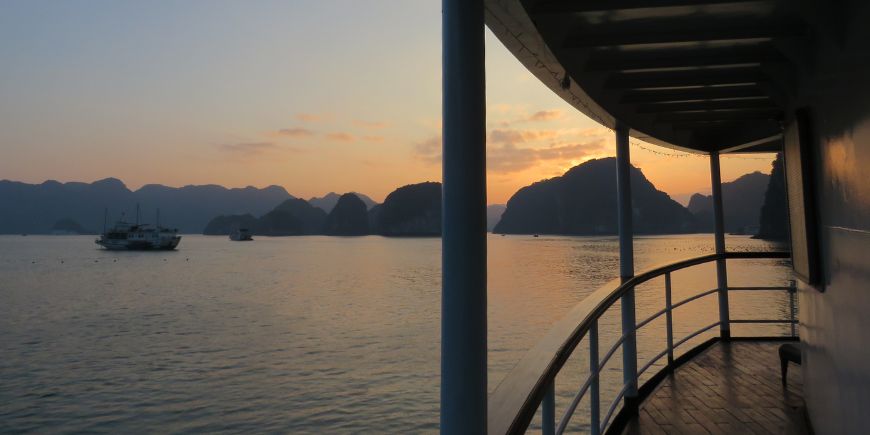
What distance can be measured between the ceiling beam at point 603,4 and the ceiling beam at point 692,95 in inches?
36.9

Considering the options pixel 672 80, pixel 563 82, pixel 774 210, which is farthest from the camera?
pixel 774 210

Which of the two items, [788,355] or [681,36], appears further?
[788,355]

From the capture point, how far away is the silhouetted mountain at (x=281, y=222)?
5413 inches

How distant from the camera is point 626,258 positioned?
2.67 meters

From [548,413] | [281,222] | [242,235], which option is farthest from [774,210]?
[281,222]

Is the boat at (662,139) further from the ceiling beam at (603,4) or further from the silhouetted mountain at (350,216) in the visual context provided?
the silhouetted mountain at (350,216)

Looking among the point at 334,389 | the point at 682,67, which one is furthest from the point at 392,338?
the point at 682,67

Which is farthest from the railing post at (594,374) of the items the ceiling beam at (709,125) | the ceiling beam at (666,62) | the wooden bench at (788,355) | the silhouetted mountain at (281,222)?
the silhouetted mountain at (281,222)

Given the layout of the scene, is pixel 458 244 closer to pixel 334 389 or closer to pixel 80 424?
pixel 334 389

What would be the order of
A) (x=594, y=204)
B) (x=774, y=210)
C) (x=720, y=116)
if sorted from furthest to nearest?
(x=594, y=204)
(x=774, y=210)
(x=720, y=116)

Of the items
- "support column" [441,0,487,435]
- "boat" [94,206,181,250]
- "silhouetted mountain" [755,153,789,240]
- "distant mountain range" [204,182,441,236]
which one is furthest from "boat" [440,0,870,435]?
"distant mountain range" [204,182,441,236]

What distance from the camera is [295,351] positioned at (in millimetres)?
15188

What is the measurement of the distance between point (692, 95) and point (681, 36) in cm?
86

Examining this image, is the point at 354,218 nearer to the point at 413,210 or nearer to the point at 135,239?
the point at 413,210
